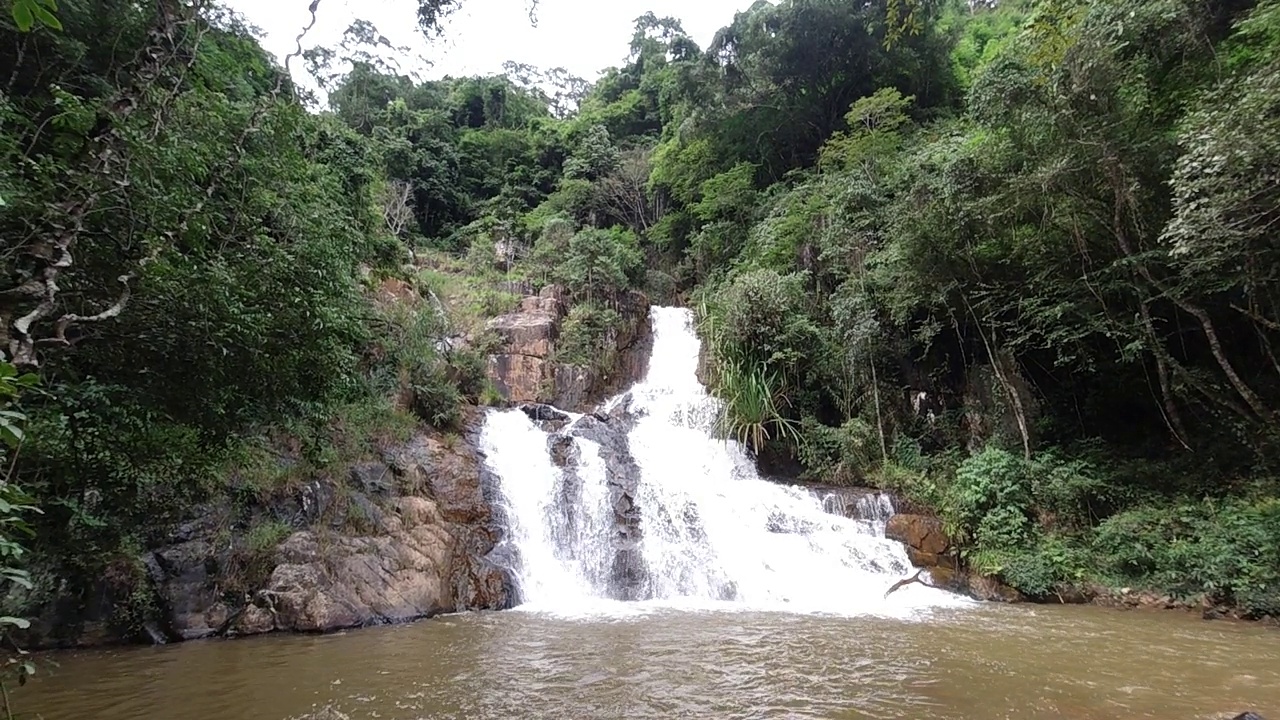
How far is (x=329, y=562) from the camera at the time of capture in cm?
852

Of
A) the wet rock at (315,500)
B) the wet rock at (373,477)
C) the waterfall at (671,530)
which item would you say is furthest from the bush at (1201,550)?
the wet rock at (315,500)

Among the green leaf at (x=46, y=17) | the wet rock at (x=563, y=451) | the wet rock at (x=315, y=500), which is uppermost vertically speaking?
the green leaf at (x=46, y=17)

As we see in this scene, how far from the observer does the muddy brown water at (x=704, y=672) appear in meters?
4.58

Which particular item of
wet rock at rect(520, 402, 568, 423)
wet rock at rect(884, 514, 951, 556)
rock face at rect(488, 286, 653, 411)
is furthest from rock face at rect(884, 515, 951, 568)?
rock face at rect(488, 286, 653, 411)

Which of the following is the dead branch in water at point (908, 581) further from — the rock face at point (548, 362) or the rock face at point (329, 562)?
the rock face at point (548, 362)

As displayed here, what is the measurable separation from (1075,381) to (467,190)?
2640 cm

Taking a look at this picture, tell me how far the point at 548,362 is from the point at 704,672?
12859 millimetres

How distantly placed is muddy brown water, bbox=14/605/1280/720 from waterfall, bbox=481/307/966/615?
1.86 meters

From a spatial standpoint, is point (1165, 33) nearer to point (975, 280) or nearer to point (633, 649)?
point (975, 280)

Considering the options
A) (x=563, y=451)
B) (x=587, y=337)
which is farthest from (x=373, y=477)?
(x=587, y=337)

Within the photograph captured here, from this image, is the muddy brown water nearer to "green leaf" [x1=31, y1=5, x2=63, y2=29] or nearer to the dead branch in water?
the dead branch in water

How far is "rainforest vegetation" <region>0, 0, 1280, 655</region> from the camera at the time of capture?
4.21m

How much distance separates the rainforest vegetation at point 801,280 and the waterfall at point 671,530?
1.56 metres

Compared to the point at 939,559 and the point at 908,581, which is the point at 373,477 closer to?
the point at 908,581
